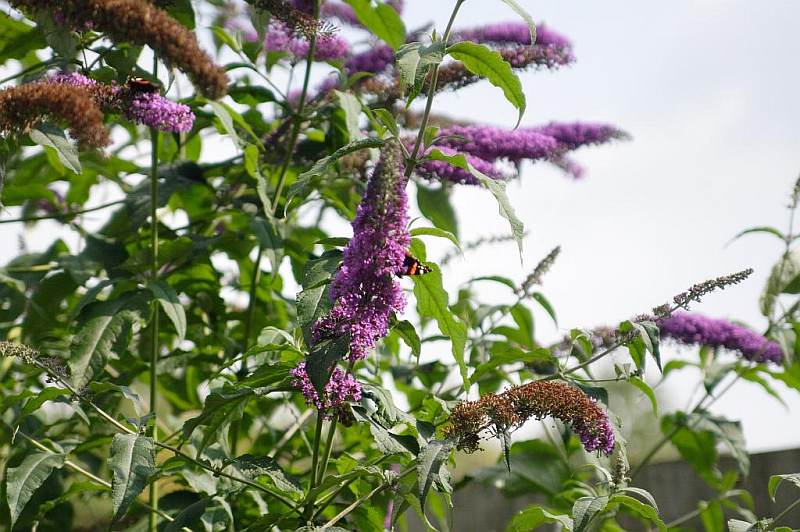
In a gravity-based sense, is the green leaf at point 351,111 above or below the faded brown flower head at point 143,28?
below

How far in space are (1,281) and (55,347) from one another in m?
0.28

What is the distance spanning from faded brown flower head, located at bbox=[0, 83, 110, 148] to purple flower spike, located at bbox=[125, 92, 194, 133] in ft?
0.61

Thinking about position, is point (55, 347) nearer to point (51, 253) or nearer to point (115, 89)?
point (51, 253)

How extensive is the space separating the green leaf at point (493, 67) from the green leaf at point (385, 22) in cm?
82

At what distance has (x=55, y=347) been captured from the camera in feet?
10.4

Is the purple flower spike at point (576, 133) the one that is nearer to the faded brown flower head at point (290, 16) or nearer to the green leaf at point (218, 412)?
the faded brown flower head at point (290, 16)

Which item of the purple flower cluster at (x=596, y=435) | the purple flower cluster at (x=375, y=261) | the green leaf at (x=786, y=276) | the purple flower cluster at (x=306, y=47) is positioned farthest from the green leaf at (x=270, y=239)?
the green leaf at (x=786, y=276)

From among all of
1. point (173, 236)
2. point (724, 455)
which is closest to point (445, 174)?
point (173, 236)

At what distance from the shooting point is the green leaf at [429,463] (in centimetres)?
162

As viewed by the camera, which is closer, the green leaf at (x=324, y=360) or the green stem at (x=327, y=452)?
the green leaf at (x=324, y=360)

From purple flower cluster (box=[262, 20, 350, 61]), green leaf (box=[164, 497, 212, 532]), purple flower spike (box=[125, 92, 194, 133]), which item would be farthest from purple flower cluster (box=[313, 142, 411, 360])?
purple flower cluster (box=[262, 20, 350, 61])

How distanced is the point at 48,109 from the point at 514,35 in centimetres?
141

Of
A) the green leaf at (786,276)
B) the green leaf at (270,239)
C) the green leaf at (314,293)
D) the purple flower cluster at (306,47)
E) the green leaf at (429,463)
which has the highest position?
the purple flower cluster at (306,47)

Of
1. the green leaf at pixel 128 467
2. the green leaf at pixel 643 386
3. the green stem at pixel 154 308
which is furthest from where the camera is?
the green stem at pixel 154 308
